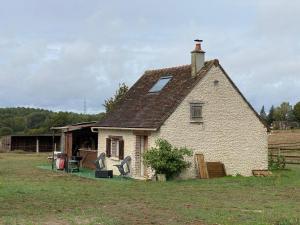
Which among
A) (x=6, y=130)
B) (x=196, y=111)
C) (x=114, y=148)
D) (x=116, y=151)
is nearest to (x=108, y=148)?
(x=114, y=148)

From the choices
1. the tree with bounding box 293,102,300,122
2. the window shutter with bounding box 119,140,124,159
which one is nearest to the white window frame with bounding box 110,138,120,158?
the window shutter with bounding box 119,140,124,159

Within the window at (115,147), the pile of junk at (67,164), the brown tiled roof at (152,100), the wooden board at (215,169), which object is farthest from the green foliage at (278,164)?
the pile of junk at (67,164)

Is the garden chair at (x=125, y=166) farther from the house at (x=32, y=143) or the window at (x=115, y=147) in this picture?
the house at (x=32, y=143)

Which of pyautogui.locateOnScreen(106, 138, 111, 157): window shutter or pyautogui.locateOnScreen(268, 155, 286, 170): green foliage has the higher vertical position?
pyautogui.locateOnScreen(106, 138, 111, 157): window shutter

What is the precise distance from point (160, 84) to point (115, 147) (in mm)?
4307

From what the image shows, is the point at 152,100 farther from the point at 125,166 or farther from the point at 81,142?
the point at 81,142

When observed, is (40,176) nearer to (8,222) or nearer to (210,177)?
(210,177)

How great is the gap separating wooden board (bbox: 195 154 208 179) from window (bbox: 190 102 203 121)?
1.87 m

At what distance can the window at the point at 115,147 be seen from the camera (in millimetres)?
28275

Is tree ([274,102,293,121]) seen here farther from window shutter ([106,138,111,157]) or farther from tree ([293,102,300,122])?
window shutter ([106,138,111,157])

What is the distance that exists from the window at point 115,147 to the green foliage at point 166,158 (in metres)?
3.50

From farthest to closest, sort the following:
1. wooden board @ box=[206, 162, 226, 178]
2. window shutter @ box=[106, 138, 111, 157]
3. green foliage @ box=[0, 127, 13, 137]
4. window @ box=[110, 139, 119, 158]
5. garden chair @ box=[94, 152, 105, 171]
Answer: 1. green foliage @ box=[0, 127, 13, 137]
2. garden chair @ box=[94, 152, 105, 171]
3. window shutter @ box=[106, 138, 111, 157]
4. window @ box=[110, 139, 119, 158]
5. wooden board @ box=[206, 162, 226, 178]

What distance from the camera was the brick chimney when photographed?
2750cm

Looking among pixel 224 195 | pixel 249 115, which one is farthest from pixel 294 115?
pixel 224 195
